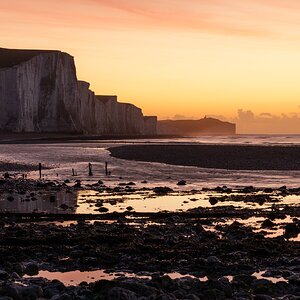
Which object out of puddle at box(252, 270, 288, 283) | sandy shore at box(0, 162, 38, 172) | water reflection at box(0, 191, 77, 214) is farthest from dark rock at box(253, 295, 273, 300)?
sandy shore at box(0, 162, 38, 172)

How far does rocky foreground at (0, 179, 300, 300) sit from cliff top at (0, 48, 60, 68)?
139608 mm

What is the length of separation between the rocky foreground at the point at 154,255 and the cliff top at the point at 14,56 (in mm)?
139608

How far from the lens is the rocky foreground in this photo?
34.6 feet

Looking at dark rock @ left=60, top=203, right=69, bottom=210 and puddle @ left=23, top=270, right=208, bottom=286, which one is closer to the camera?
puddle @ left=23, top=270, right=208, bottom=286

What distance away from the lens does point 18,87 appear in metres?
142

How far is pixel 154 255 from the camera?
1382 centimetres

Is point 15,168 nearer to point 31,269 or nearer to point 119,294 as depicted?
point 31,269

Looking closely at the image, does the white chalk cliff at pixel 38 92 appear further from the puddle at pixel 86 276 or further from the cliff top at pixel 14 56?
the puddle at pixel 86 276

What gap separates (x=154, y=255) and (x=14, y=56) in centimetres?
15603

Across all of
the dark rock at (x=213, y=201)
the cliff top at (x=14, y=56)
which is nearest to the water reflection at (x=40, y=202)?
the dark rock at (x=213, y=201)

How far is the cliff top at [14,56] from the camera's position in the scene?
511ft

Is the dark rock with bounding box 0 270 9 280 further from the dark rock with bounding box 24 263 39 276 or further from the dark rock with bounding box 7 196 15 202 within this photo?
the dark rock with bounding box 7 196 15 202

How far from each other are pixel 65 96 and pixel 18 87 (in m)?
19.4

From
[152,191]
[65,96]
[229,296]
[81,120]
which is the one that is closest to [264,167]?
[152,191]
